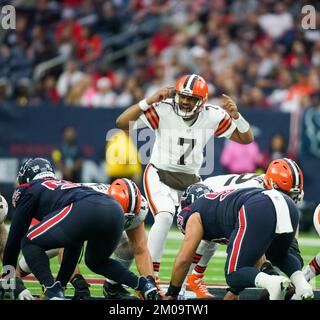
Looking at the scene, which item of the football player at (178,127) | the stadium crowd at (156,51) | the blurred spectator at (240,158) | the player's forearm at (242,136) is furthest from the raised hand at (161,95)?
the stadium crowd at (156,51)

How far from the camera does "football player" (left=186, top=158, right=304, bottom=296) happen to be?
27.1 feet

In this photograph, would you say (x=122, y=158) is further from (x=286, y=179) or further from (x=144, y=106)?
(x=286, y=179)

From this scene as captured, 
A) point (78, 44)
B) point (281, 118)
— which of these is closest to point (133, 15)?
point (78, 44)

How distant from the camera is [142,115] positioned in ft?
32.2

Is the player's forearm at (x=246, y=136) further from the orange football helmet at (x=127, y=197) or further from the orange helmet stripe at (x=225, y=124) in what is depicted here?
the orange football helmet at (x=127, y=197)

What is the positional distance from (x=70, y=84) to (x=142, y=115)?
320 inches

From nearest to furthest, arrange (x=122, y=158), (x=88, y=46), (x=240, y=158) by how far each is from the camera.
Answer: (x=122, y=158)
(x=240, y=158)
(x=88, y=46)

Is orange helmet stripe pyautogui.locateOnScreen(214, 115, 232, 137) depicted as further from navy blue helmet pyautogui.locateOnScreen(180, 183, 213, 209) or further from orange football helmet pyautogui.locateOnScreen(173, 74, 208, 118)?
navy blue helmet pyautogui.locateOnScreen(180, 183, 213, 209)

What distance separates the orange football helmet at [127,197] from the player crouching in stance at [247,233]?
15.2 inches

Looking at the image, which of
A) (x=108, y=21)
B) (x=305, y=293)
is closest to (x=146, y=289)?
(x=305, y=293)

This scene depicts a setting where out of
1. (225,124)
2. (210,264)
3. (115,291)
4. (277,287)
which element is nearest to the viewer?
(277,287)

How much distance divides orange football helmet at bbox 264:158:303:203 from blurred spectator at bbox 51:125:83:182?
7745mm

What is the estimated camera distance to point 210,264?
11.9 m

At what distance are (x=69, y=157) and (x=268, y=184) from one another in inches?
309
